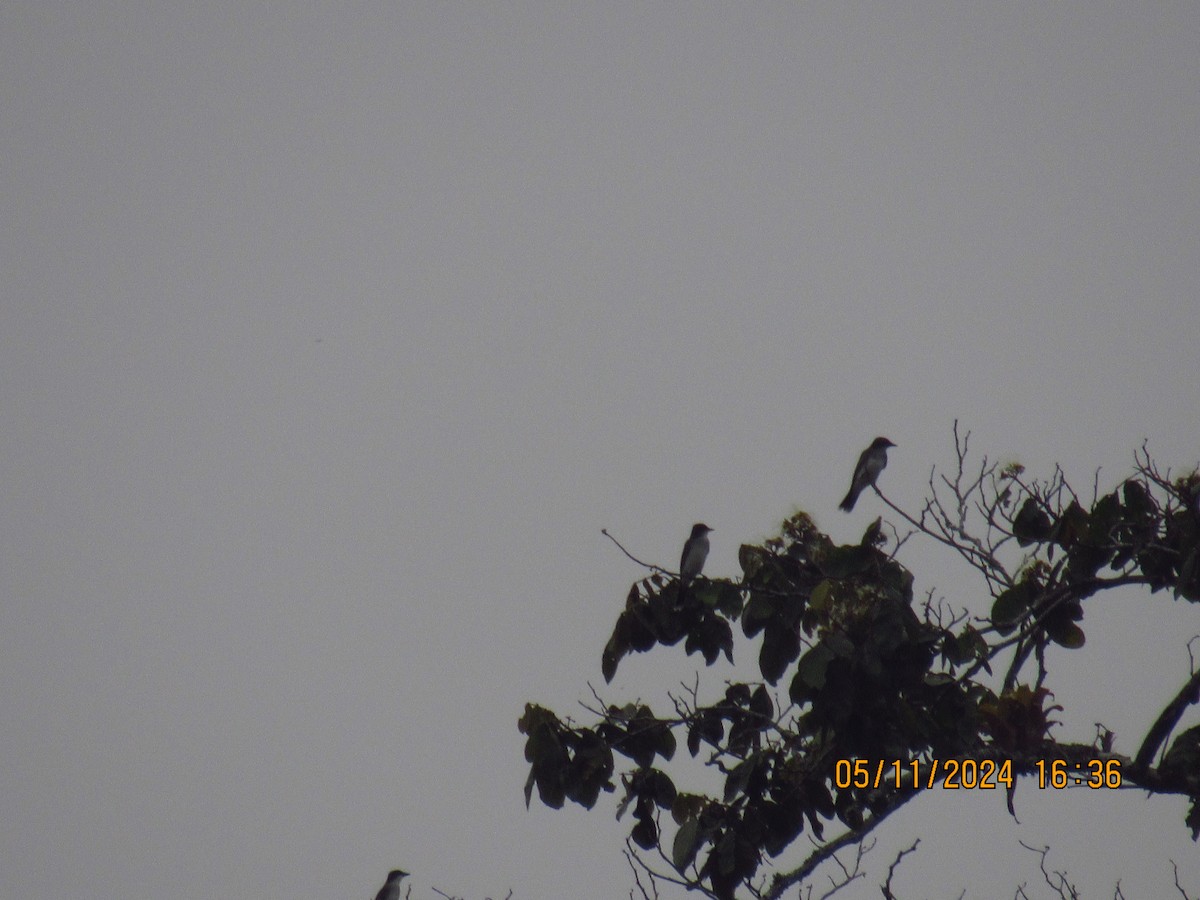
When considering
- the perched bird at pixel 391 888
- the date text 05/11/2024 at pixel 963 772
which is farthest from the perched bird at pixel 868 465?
the date text 05/11/2024 at pixel 963 772

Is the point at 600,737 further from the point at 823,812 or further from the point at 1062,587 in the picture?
the point at 1062,587

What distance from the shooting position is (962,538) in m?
5.27

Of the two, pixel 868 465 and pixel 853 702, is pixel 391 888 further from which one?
pixel 853 702

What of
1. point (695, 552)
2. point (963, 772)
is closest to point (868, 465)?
point (695, 552)

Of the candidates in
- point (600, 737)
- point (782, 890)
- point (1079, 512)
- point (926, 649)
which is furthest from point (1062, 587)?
point (600, 737)

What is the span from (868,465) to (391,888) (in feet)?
23.9

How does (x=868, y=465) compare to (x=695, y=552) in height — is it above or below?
above

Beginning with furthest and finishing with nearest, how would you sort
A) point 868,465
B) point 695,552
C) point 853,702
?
point 695,552 → point 868,465 → point 853,702

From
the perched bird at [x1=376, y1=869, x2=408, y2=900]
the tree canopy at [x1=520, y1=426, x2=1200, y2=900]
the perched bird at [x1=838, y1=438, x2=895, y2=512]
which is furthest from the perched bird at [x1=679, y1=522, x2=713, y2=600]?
the tree canopy at [x1=520, y1=426, x2=1200, y2=900]

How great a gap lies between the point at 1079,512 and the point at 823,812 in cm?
158

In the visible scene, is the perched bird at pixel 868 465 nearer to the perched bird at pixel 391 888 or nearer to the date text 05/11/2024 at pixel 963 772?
the perched bird at pixel 391 888

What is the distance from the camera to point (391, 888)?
43.4 ft

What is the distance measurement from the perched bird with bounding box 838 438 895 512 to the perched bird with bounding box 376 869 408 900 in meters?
6.62

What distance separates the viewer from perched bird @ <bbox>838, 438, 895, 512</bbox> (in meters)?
11.9
